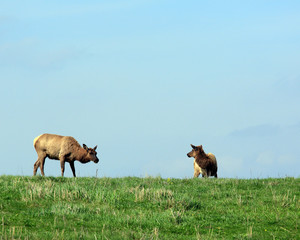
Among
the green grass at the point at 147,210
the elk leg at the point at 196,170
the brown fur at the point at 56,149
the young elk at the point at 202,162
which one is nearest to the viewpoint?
the green grass at the point at 147,210

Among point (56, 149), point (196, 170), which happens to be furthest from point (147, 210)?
point (56, 149)

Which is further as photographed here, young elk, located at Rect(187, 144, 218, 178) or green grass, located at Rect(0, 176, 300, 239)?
young elk, located at Rect(187, 144, 218, 178)

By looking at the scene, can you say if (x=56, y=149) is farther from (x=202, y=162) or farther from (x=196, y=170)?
(x=202, y=162)

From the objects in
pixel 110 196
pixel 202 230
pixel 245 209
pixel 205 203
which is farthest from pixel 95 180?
pixel 202 230

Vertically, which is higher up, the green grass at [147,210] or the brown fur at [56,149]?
the brown fur at [56,149]

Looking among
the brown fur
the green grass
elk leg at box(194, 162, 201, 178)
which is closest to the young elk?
elk leg at box(194, 162, 201, 178)

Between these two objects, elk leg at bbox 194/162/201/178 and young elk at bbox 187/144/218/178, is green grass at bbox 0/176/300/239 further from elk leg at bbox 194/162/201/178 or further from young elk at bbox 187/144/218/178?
elk leg at bbox 194/162/201/178

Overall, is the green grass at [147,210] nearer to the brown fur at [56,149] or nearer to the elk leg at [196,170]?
the elk leg at [196,170]

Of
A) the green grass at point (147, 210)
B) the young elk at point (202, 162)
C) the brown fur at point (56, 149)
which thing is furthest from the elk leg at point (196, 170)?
the green grass at point (147, 210)

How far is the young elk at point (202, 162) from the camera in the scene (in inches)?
975

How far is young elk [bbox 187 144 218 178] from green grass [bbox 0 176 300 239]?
578cm

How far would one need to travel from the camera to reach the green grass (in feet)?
37.4

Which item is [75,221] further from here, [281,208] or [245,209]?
[281,208]

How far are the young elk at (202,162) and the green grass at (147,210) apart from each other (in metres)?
5.78
